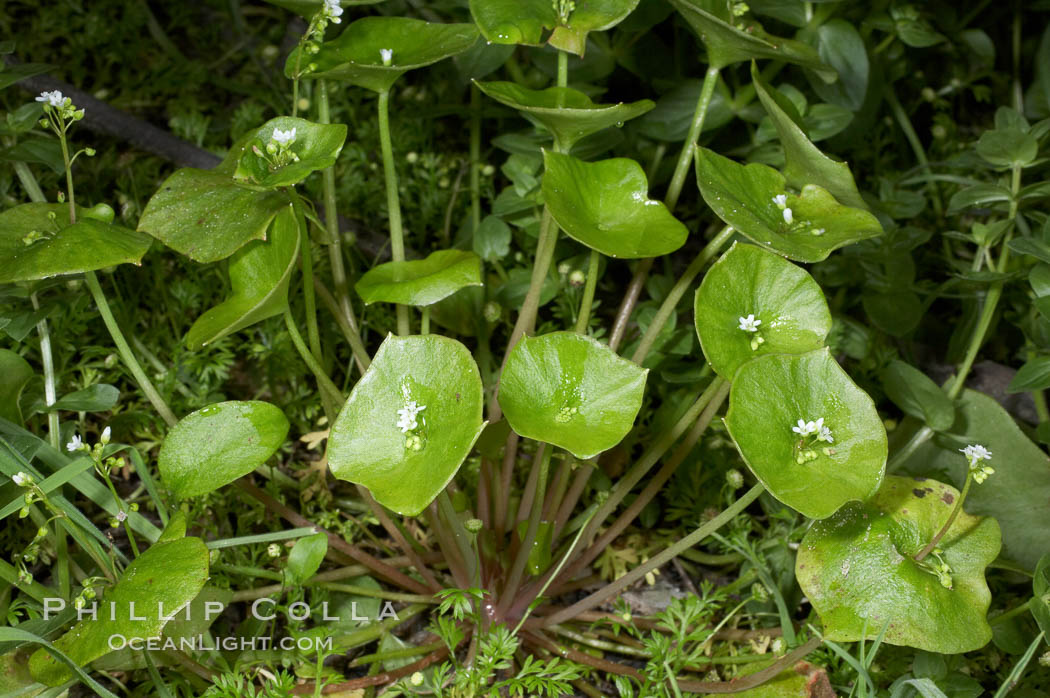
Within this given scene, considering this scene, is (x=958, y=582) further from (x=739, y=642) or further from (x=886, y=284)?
(x=886, y=284)

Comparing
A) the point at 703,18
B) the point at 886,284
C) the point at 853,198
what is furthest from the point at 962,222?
the point at 703,18

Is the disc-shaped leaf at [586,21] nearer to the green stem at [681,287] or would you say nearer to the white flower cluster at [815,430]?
the green stem at [681,287]

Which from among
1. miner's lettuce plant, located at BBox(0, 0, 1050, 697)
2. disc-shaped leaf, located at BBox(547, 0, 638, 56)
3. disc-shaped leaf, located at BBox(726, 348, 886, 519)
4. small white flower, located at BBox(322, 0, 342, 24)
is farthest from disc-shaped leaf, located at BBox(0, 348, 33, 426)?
disc-shaped leaf, located at BBox(726, 348, 886, 519)

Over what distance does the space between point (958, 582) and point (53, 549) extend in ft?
4.19

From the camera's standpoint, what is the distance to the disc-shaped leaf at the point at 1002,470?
1.50 meters

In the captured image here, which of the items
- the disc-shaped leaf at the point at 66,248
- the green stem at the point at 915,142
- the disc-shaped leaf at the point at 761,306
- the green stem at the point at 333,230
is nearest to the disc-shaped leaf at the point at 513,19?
the green stem at the point at 333,230

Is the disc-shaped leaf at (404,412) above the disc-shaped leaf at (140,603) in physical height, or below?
above

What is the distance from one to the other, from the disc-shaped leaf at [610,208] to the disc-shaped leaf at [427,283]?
14 cm

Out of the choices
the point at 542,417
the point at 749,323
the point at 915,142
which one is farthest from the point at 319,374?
the point at 915,142

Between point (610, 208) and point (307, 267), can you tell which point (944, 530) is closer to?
point (610, 208)

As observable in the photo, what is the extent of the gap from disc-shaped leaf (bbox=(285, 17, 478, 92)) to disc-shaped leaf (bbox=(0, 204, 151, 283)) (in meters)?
0.33

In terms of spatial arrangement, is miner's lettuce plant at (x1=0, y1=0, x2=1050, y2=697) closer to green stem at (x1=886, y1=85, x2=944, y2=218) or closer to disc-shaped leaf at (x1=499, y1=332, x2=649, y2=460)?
disc-shaped leaf at (x1=499, y1=332, x2=649, y2=460)

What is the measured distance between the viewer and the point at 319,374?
123 centimetres

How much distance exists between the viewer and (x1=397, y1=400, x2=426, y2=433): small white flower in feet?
3.38
